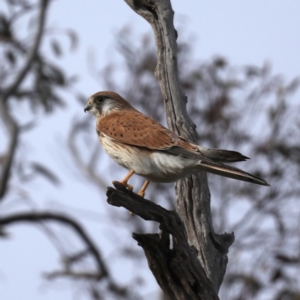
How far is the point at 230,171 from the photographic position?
5355mm

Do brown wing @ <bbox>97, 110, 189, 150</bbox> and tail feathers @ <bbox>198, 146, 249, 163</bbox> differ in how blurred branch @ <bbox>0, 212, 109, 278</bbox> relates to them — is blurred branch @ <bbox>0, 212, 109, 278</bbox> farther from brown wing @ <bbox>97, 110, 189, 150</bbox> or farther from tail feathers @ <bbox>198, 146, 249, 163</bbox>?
tail feathers @ <bbox>198, 146, 249, 163</bbox>

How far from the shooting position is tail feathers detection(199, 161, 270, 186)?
207 inches

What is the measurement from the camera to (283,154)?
11.0m

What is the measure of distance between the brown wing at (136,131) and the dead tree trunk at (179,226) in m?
0.31

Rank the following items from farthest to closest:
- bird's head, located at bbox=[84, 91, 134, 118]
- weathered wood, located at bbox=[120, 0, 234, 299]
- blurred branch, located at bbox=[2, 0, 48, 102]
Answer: blurred branch, located at bbox=[2, 0, 48, 102]
bird's head, located at bbox=[84, 91, 134, 118]
weathered wood, located at bbox=[120, 0, 234, 299]

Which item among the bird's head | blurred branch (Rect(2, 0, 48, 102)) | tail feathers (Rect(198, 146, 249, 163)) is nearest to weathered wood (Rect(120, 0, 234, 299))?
the bird's head

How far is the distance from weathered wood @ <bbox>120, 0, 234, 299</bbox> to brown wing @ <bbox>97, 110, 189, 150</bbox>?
277 millimetres

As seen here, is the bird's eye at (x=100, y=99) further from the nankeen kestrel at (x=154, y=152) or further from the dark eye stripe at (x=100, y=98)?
the nankeen kestrel at (x=154, y=152)

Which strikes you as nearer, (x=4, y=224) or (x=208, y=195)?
(x=208, y=195)

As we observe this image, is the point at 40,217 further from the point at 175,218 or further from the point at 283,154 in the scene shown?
the point at 175,218

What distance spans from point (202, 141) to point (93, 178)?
2.45m

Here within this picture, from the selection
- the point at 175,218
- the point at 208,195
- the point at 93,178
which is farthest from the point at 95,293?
the point at 175,218

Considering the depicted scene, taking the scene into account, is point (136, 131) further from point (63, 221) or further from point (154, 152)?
point (63, 221)

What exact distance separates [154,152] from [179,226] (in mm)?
580
